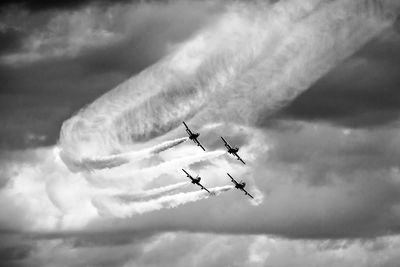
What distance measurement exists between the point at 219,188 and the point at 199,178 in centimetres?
417

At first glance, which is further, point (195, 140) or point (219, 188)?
point (219, 188)

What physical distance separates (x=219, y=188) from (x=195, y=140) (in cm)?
1734

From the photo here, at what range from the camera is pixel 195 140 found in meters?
184

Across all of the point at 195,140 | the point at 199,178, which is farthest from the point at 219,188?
the point at 195,140

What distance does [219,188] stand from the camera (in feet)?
652

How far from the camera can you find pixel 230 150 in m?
194

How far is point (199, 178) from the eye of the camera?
199625mm

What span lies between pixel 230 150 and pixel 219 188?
8.56m

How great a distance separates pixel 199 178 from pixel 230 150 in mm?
9332

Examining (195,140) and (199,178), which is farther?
(199,178)

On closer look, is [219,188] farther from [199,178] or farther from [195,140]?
[195,140]
